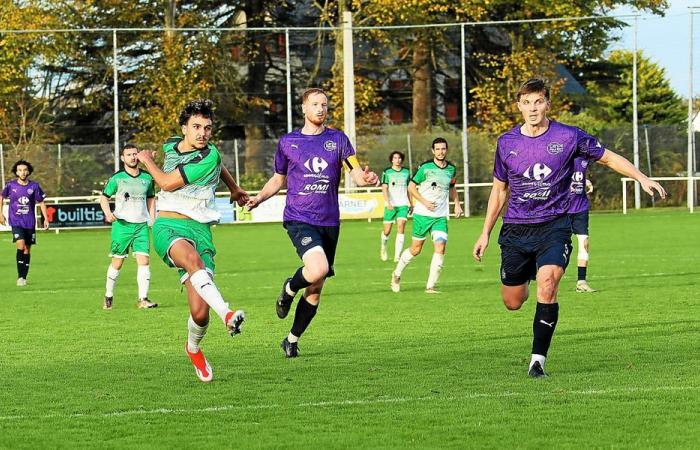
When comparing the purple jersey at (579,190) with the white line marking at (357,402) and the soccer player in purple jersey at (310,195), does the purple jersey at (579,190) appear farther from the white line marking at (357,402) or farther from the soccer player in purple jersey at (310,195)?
the white line marking at (357,402)

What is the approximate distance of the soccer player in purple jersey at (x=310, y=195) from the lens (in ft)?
36.0

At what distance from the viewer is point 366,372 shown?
9.73 meters

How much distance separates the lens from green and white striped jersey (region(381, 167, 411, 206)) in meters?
26.1

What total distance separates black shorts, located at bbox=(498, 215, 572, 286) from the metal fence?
33313mm

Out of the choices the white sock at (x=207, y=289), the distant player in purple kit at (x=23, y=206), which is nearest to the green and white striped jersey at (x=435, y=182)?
the distant player in purple kit at (x=23, y=206)

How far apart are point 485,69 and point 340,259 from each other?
23.7m

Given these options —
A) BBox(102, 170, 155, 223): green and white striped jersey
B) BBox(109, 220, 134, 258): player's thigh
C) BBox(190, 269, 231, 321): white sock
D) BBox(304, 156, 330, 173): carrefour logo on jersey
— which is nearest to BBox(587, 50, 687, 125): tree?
BBox(102, 170, 155, 223): green and white striped jersey

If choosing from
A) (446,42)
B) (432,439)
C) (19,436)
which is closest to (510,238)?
(432,439)

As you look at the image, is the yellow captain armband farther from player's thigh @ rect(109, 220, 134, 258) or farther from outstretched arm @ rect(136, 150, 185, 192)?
player's thigh @ rect(109, 220, 134, 258)

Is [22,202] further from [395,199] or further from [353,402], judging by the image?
[353,402]

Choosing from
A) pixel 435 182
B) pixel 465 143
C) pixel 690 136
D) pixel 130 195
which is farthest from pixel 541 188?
pixel 690 136

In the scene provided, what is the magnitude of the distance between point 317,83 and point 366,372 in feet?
133

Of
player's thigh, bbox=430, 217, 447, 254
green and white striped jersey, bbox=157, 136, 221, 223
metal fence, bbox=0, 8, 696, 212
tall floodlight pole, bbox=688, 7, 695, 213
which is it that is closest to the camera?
green and white striped jersey, bbox=157, 136, 221, 223

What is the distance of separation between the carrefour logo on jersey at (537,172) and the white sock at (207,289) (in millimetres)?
2338
